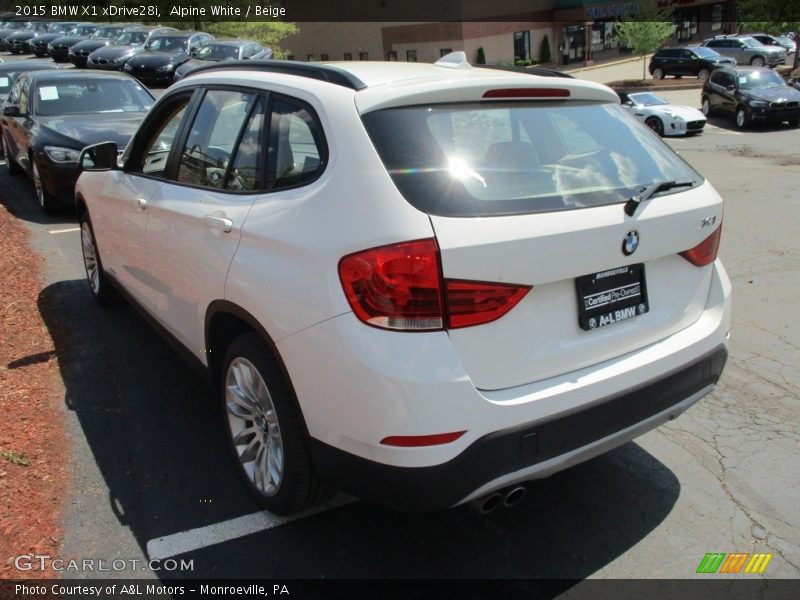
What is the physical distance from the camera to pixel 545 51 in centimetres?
4816

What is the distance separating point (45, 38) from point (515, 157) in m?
Result: 44.0

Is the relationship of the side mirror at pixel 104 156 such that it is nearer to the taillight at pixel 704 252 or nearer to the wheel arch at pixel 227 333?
the wheel arch at pixel 227 333

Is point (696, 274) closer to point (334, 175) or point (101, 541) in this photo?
point (334, 175)

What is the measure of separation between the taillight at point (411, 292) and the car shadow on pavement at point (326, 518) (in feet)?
3.63

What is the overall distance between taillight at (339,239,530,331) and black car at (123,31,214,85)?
23860 millimetres

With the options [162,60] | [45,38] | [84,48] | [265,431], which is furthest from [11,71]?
[45,38]

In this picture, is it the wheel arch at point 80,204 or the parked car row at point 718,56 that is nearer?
the wheel arch at point 80,204

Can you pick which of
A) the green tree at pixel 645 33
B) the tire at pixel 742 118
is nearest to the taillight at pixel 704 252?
the tire at pixel 742 118

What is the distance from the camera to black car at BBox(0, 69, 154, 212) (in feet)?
29.3

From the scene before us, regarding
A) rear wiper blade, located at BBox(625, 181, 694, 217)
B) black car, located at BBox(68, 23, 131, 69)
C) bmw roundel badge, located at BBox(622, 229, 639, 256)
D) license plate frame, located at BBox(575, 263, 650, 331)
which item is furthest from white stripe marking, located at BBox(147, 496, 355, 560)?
black car, located at BBox(68, 23, 131, 69)

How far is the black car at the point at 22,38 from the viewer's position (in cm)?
Answer: 4281

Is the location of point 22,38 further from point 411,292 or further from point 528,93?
point 411,292

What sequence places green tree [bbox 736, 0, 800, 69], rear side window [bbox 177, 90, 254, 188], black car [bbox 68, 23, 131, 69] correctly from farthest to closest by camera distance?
1. green tree [bbox 736, 0, 800, 69]
2. black car [bbox 68, 23, 131, 69]
3. rear side window [bbox 177, 90, 254, 188]

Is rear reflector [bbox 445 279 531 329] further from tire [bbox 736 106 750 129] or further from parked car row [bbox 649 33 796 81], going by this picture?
parked car row [bbox 649 33 796 81]
